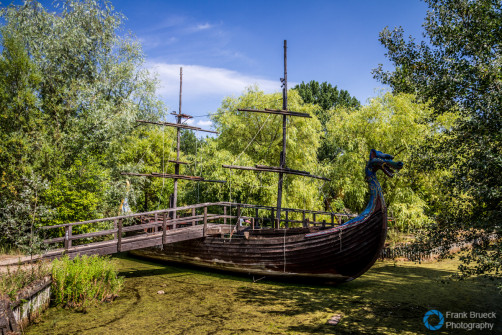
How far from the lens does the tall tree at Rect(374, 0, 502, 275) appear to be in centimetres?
514

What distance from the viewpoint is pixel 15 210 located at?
1095 centimetres

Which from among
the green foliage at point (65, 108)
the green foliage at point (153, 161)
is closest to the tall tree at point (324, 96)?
the green foliage at point (153, 161)

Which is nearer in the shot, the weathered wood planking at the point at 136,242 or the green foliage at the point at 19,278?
the green foliage at the point at 19,278

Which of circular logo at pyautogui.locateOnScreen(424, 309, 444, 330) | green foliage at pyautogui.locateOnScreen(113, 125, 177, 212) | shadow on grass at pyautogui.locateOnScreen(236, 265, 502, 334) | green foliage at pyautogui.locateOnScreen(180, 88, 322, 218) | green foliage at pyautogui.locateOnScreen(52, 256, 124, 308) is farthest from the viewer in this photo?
green foliage at pyautogui.locateOnScreen(113, 125, 177, 212)

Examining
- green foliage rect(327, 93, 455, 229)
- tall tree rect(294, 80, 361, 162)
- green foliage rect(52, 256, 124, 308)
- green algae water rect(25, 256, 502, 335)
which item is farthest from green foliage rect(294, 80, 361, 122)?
green foliage rect(52, 256, 124, 308)

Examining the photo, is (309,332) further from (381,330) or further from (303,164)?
(303,164)

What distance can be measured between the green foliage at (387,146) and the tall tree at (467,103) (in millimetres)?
10965

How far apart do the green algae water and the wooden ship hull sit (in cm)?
47

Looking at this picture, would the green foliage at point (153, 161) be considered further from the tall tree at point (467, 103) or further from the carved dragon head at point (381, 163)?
the tall tree at point (467, 103)

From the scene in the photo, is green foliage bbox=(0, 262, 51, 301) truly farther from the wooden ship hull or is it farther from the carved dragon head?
the carved dragon head

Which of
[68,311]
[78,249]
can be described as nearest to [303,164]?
[78,249]

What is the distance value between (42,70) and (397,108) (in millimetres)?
18253

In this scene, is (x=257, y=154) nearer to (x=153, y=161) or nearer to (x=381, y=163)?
(x=153, y=161)

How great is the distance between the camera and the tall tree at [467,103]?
514 cm
